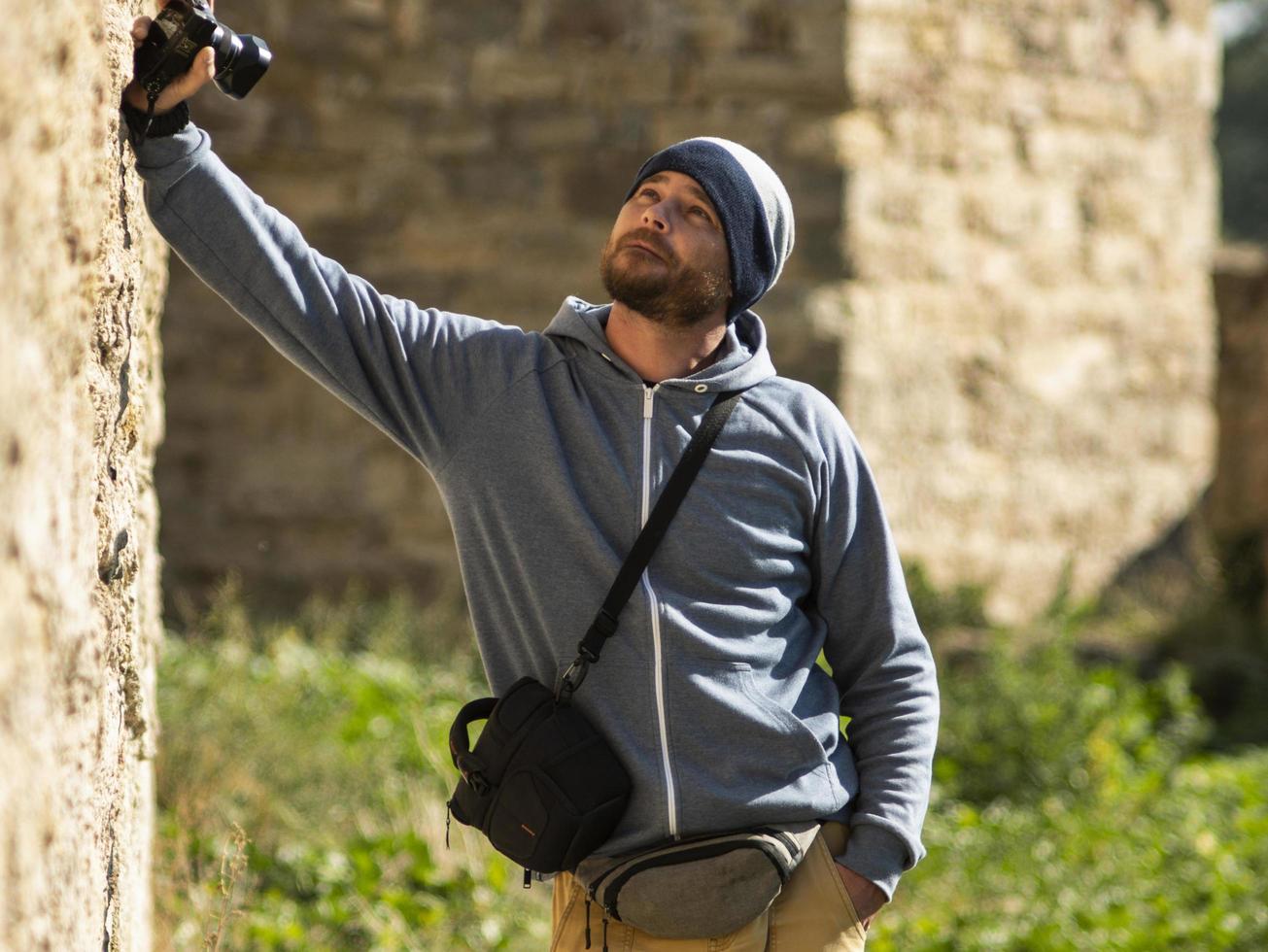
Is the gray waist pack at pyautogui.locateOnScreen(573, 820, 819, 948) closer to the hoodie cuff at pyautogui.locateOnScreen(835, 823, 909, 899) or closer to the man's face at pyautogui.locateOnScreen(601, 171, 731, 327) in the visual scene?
the hoodie cuff at pyautogui.locateOnScreen(835, 823, 909, 899)

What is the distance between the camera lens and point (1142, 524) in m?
7.59

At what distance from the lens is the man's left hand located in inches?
85.5

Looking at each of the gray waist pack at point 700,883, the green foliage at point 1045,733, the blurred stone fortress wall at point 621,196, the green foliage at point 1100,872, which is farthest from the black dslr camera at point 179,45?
the blurred stone fortress wall at point 621,196

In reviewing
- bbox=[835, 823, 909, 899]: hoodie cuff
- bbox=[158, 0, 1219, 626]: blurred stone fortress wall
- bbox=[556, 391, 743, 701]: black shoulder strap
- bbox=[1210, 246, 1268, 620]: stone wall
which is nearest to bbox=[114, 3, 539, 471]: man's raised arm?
bbox=[556, 391, 743, 701]: black shoulder strap

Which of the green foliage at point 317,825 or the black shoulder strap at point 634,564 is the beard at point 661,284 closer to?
the black shoulder strap at point 634,564

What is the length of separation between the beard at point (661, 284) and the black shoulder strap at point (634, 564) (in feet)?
0.64

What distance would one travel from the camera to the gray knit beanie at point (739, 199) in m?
2.24

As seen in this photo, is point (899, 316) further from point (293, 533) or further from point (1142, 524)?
point (293, 533)

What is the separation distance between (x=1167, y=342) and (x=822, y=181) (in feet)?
6.88

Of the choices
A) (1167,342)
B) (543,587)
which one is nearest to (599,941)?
(543,587)

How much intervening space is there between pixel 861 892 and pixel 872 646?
1.13ft

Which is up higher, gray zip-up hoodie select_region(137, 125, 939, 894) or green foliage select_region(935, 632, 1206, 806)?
gray zip-up hoodie select_region(137, 125, 939, 894)

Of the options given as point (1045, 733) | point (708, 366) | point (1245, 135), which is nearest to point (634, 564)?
point (708, 366)

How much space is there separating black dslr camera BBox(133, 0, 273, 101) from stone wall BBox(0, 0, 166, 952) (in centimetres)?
4
